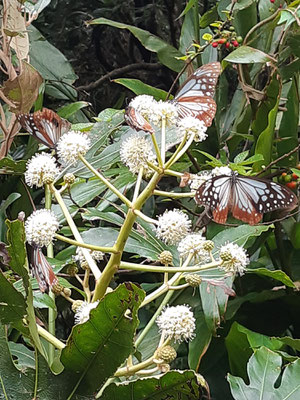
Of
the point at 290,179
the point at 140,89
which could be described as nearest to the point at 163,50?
the point at 140,89

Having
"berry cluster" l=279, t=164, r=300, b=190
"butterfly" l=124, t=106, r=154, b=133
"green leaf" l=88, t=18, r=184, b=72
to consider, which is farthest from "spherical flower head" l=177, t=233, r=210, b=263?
"green leaf" l=88, t=18, r=184, b=72

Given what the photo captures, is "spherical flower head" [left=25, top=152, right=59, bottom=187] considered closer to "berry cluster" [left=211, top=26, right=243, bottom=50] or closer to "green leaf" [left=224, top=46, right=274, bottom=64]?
"green leaf" [left=224, top=46, right=274, bottom=64]

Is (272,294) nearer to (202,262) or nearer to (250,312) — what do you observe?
(250,312)

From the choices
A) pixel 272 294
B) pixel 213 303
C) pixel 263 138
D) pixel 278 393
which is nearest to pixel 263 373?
pixel 278 393

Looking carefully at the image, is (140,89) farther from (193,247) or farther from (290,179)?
(193,247)

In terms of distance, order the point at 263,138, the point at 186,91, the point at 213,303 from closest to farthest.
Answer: the point at 186,91
the point at 213,303
the point at 263,138
